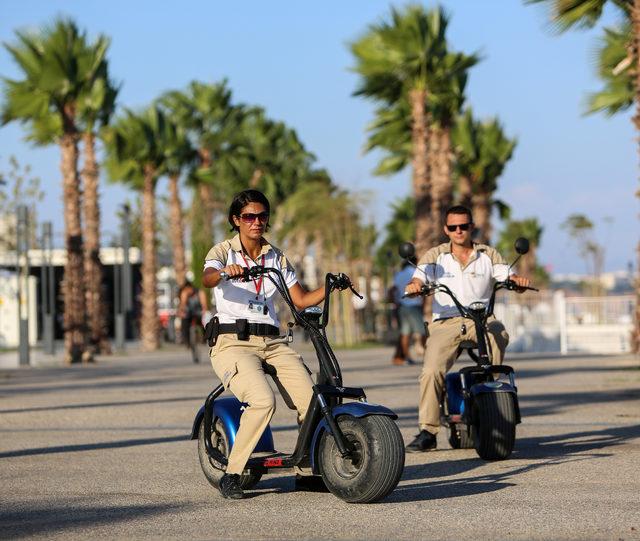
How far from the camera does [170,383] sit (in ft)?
69.5

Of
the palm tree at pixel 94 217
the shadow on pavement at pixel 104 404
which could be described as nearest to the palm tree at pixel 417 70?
the palm tree at pixel 94 217

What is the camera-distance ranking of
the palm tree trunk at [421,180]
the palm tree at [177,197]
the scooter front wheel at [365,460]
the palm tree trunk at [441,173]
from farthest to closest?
the palm tree at [177,197] < the palm tree trunk at [441,173] < the palm tree trunk at [421,180] < the scooter front wheel at [365,460]

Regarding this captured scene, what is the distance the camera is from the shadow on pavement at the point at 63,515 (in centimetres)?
701

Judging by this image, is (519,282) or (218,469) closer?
(218,469)

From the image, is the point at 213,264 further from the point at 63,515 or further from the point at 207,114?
the point at 207,114

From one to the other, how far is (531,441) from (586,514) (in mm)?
3974

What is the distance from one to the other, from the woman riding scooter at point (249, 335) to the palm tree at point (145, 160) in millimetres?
36801

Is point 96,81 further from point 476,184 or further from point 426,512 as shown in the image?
point 426,512

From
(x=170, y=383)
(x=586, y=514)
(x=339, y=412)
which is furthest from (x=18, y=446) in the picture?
(x=170, y=383)

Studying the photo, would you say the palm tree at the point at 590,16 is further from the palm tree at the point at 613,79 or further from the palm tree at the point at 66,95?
the palm tree at the point at 66,95

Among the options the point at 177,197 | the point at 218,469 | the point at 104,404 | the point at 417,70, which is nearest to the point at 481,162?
the point at 177,197

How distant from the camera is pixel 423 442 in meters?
10.3

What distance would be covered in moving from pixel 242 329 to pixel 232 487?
2.82 feet

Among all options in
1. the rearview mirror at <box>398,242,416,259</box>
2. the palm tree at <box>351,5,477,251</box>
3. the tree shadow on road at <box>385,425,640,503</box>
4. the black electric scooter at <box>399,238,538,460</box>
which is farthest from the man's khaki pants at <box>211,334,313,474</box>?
the palm tree at <box>351,5,477,251</box>
